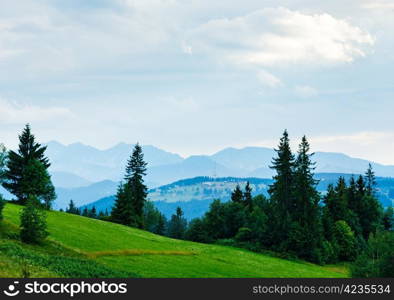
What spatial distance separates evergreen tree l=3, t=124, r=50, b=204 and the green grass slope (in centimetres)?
755

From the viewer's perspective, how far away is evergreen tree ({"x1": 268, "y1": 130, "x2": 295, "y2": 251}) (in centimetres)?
8388

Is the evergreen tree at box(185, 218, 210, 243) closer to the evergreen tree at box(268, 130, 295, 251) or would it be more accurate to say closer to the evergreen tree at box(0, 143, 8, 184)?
the evergreen tree at box(268, 130, 295, 251)

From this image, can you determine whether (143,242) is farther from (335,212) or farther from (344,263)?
(335,212)

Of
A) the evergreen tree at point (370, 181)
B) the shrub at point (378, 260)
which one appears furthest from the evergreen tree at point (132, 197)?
the evergreen tree at point (370, 181)

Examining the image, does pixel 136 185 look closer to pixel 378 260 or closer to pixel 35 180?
pixel 35 180

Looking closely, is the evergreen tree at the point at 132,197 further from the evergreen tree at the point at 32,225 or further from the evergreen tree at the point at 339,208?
the evergreen tree at the point at 32,225

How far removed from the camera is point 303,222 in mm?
84688

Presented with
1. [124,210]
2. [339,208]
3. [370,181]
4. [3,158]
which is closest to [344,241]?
[339,208]

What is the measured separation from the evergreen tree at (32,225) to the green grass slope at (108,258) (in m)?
1.01

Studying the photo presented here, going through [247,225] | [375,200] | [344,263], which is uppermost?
[375,200]

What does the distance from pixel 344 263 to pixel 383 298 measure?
65541mm

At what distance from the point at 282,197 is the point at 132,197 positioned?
3286cm

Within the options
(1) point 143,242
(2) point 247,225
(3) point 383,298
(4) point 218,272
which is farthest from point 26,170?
(3) point 383,298

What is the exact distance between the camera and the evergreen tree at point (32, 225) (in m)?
45.8
